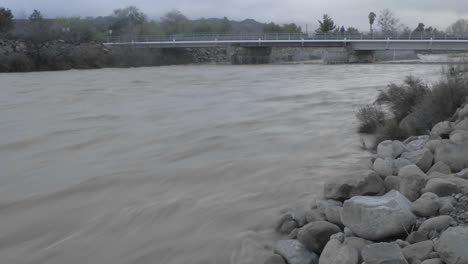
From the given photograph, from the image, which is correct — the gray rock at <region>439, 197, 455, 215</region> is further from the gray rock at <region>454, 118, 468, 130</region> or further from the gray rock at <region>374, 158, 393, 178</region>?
the gray rock at <region>454, 118, 468, 130</region>

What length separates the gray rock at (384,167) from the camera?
6134mm

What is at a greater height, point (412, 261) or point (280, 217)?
point (412, 261)

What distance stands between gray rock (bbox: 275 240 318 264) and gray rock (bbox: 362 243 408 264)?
1.97 feet

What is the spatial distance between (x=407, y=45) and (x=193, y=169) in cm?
5474

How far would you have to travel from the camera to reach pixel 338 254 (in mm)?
3764

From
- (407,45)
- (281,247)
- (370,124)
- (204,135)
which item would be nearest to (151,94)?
(204,135)

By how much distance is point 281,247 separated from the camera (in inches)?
167

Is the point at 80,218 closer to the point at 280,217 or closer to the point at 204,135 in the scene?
the point at 280,217

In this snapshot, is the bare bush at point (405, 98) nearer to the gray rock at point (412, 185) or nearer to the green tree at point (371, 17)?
the gray rock at point (412, 185)

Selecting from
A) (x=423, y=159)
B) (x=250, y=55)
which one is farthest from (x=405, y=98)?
(x=250, y=55)

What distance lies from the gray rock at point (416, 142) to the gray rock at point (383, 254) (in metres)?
4.19

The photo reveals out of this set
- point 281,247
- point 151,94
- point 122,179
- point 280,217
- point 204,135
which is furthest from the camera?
point 151,94

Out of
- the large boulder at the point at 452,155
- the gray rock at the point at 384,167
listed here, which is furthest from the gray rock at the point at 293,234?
the large boulder at the point at 452,155

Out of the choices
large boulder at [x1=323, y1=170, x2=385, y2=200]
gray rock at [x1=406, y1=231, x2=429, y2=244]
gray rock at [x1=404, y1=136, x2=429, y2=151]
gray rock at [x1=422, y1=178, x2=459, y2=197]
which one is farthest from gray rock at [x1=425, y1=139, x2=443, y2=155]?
gray rock at [x1=406, y1=231, x2=429, y2=244]
